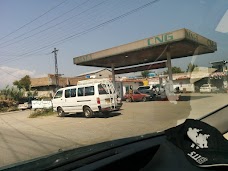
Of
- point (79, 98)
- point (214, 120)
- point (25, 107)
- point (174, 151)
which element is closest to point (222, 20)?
point (214, 120)

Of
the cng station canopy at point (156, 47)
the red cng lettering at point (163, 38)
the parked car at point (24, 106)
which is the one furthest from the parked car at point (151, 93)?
the parked car at point (24, 106)

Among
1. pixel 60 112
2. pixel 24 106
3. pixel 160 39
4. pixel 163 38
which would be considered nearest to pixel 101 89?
pixel 60 112

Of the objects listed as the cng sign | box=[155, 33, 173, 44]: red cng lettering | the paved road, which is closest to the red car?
the cng sign

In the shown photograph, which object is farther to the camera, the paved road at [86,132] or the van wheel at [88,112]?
the van wheel at [88,112]

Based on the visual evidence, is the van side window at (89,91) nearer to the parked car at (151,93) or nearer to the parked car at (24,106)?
the parked car at (151,93)

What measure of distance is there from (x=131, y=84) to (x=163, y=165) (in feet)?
151

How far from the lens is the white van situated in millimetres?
17000

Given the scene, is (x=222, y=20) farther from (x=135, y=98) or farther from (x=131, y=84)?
(x=131, y=84)

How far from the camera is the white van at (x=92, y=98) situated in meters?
17.0

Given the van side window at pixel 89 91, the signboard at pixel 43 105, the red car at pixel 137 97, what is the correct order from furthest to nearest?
the red car at pixel 137 97, the signboard at pixel 43 105, the van side window at pixel 89 91

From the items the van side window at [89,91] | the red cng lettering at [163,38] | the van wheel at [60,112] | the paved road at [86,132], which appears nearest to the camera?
the paved road at [86,132]

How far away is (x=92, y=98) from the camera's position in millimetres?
17234

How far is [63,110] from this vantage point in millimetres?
19672

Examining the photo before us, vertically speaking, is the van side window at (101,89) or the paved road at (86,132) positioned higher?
the van side window at (101,89)
